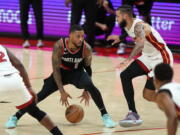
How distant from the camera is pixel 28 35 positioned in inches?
504

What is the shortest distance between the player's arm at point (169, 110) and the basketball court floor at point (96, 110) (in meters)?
2.21

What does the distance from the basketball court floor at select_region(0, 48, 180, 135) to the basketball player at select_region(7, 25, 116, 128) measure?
0.78 feet

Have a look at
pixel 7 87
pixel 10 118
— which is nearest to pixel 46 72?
pixel 10 118

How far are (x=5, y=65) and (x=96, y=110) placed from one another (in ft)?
7.06

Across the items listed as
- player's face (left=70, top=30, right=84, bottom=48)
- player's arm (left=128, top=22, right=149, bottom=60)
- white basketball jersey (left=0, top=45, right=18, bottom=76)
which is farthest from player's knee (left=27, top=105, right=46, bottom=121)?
player's arm (left=128, top=22, right=149, bottom=60)

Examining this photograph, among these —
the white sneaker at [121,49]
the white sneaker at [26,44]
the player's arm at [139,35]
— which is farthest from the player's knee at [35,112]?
the white sneaker at [26,44]

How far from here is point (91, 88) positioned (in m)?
6.70

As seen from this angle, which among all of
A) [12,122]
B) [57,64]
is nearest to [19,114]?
[12,122]

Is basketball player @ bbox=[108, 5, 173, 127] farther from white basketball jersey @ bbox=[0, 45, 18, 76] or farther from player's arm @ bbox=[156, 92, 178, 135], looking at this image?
player's arm @ bbox=[156, 92, 178, 135]

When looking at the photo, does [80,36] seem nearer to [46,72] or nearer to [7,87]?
[7,87]

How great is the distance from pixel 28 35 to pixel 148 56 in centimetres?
614

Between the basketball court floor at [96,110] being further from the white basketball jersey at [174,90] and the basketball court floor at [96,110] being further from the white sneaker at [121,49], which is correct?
the white basketball jersey at [174,90]

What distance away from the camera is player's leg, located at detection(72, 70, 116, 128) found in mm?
6707

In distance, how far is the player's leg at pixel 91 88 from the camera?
6707 mm
